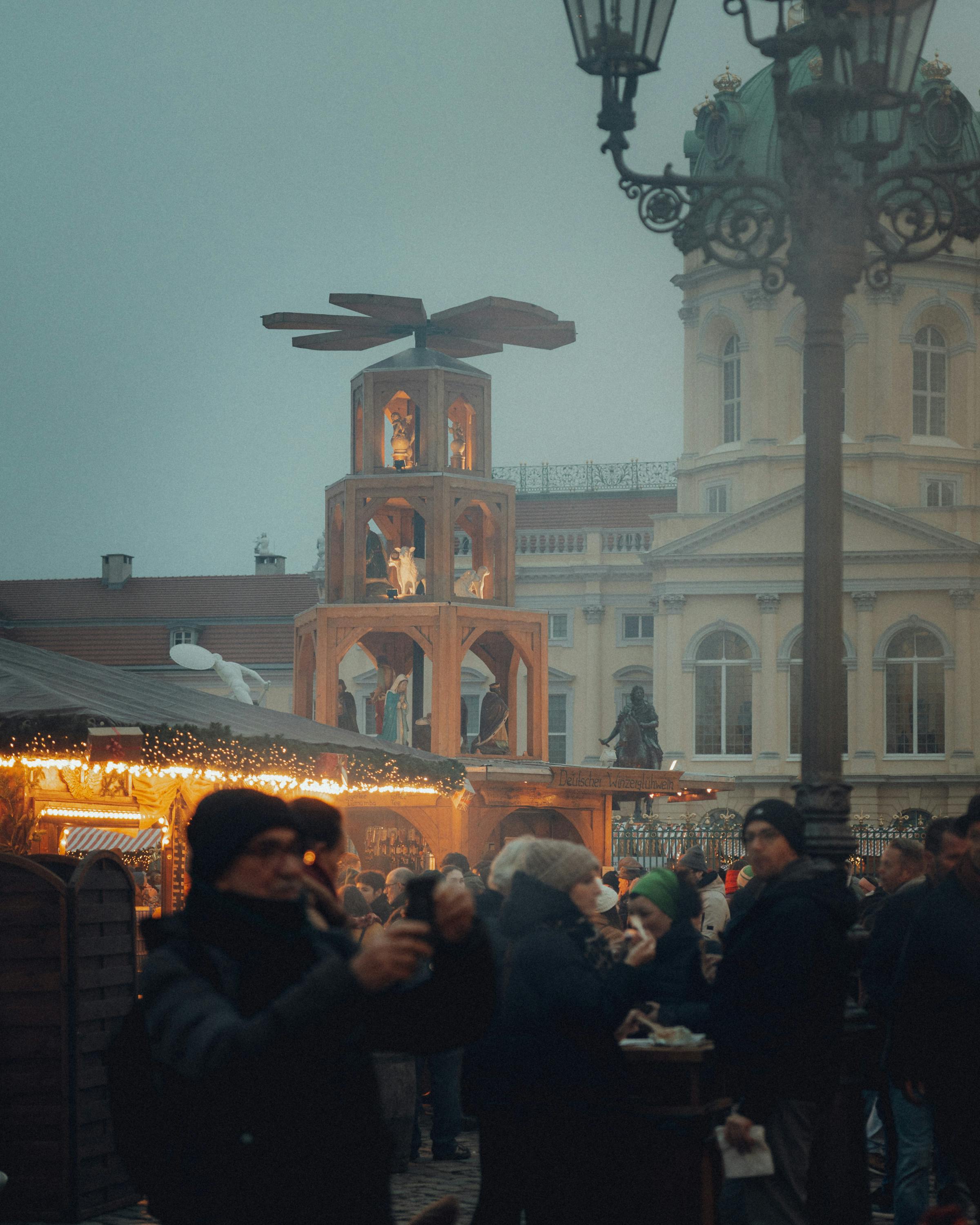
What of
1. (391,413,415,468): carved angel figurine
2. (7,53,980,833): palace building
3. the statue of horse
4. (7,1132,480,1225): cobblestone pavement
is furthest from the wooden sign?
(7,53,980,833): palace building

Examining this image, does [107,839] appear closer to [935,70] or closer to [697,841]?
[697,841]

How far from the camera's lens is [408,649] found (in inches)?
848

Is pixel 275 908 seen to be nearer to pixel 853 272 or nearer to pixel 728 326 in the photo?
pixel 853 272

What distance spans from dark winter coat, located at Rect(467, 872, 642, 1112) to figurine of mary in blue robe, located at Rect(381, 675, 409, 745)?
15.1 m

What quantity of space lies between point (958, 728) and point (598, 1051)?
42863 mm

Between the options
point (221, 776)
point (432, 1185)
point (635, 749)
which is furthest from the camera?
point (635, 749)

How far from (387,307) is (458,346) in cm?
114

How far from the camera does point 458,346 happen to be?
21.0m

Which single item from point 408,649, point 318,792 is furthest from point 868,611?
point 318,792

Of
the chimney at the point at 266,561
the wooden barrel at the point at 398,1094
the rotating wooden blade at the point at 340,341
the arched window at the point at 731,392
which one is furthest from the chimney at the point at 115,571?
the wooden barrel at the point at 398,1094

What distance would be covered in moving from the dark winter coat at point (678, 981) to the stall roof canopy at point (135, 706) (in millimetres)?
4355

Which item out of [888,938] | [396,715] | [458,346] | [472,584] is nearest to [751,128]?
[458,346]

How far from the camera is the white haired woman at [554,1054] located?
5105 millimetres

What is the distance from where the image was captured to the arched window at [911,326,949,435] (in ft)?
165
